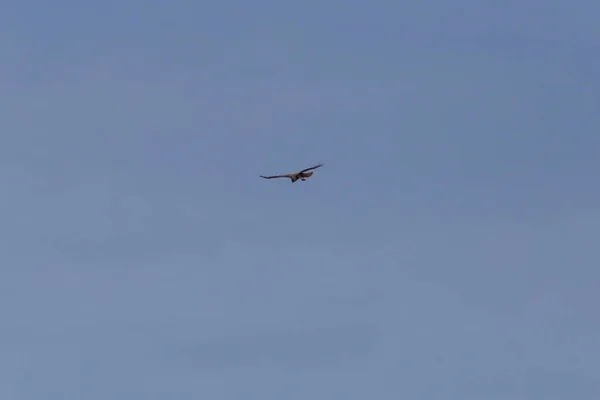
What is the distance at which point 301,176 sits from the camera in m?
118
